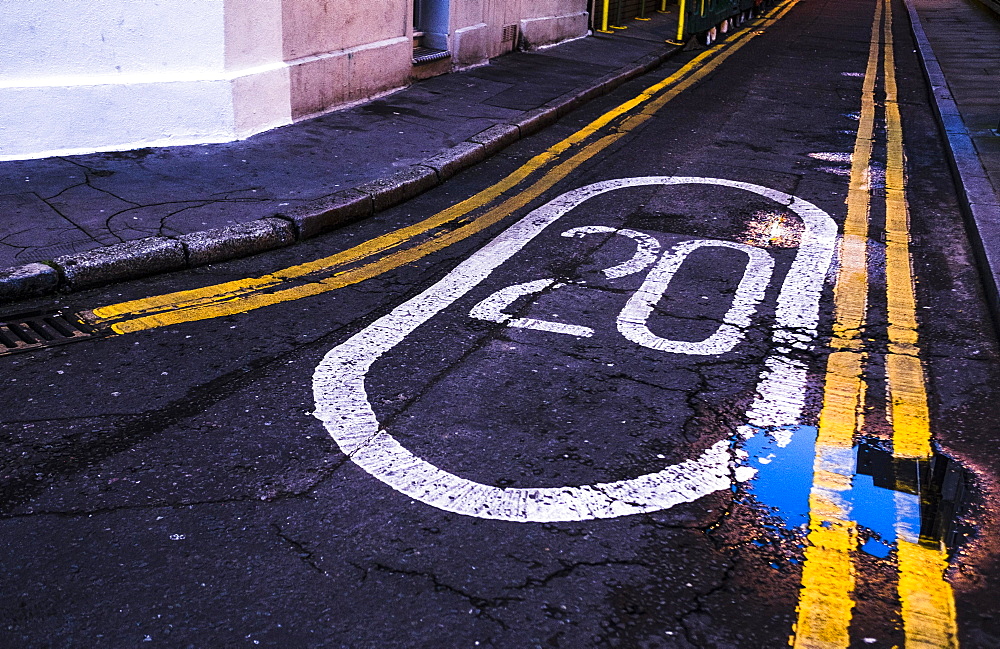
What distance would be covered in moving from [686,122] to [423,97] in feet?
8.97

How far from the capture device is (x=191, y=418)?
3.42 meters

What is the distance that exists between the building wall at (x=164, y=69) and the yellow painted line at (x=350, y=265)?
84.9 inches

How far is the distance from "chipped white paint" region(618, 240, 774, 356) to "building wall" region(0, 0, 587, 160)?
153 inches

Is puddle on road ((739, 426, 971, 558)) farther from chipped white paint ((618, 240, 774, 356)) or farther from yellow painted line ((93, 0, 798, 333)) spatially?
yellow painted line ((93, 0, 798, 333))

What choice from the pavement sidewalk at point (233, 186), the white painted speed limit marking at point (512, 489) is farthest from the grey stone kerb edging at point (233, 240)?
the white painted speed limit marking at point (512, 489)

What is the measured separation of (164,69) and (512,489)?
5.19 meters

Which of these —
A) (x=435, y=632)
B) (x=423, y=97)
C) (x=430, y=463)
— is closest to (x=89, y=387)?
(x=430, y=463)

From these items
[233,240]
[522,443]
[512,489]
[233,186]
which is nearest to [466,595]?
[512,489]

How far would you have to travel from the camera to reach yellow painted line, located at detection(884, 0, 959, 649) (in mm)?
2471

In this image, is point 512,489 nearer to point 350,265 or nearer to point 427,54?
point 350,265

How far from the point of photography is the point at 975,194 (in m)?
6.68

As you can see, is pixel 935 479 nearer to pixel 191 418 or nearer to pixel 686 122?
pixel 191 418

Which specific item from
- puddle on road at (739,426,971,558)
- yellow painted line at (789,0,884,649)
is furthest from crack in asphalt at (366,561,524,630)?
puddle on road at (739,426,971,558)

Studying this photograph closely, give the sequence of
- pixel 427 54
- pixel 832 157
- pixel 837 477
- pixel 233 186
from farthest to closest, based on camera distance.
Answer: pixel 427 54 < pixel 832 157 < pixel 233 186 < pixel 837 477
